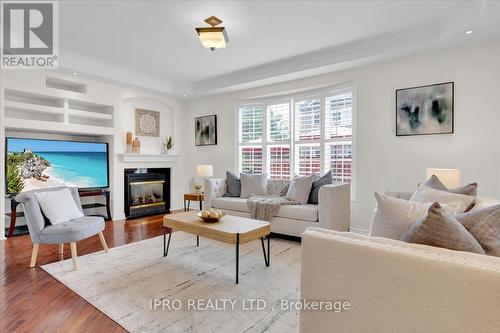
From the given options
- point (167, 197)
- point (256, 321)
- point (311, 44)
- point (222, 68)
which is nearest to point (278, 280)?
point (256, 321)

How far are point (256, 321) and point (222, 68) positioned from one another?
4.25 metres

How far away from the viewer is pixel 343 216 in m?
3.84

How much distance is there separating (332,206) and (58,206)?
10.8 feet

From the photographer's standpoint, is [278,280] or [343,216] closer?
[278,280]

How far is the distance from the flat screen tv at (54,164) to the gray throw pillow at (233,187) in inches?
94.1

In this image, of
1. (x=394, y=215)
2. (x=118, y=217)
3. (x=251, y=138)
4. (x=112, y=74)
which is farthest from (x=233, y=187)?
(x=394, y=215)

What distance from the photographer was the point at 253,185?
4828 millimetres

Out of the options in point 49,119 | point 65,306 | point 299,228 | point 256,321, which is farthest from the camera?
point 49,119

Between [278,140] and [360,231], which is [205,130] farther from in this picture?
[360,231]

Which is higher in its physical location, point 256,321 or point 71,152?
point 71,152

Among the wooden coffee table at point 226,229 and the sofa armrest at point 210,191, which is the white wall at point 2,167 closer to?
the wooden coffee table at point 226,229

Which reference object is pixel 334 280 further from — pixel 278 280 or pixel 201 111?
pixel 201 111

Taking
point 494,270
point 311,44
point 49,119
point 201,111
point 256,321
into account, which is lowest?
point 256,321

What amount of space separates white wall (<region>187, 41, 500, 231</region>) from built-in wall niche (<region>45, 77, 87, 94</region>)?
378 cm
